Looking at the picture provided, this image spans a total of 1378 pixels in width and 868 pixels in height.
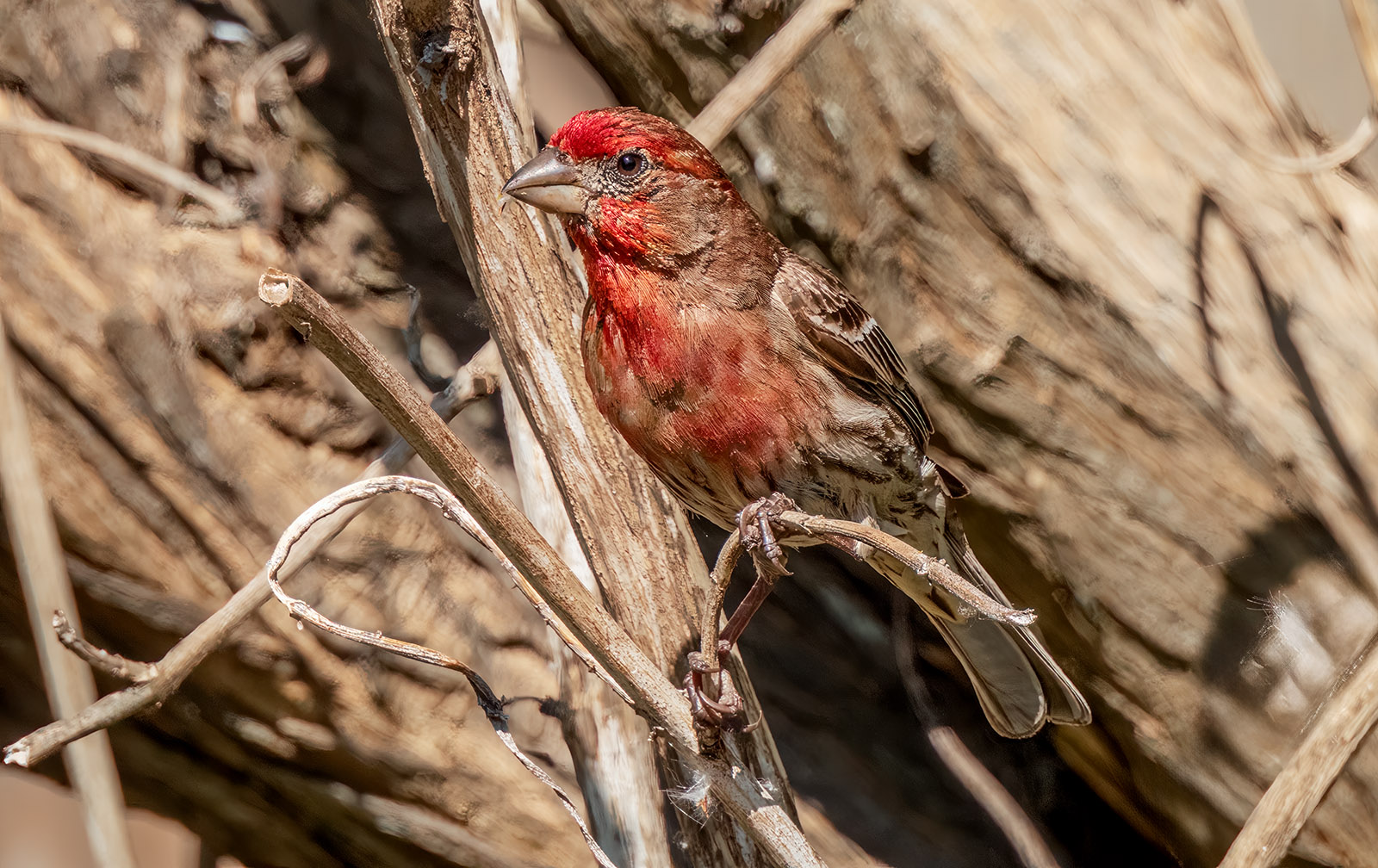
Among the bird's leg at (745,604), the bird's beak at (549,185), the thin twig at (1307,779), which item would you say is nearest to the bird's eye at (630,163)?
the bird's beak at (549,185)

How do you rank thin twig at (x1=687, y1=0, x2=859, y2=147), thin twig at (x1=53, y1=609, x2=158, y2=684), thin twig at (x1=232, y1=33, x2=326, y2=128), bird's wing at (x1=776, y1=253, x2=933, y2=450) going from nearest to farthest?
1. thin twig at (x1=53, y1=609, x2=158, y2=684)
2. thin twig at (x1=687, y1=0, x2=859, y2=147)
3. bird's wing at (x1=776, y1=253, x2=933, y2=450)
4. thin twig at (x1=232, y1=33, x2=326, y2=128)

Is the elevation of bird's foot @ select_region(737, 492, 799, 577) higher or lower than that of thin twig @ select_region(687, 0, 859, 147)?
lower

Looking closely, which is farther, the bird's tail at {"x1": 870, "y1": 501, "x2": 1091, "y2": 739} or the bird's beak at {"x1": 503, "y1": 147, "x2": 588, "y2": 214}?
the bird's tail at {"x1": 870, "y1": 501, "x2": 1091, "y2": 739}

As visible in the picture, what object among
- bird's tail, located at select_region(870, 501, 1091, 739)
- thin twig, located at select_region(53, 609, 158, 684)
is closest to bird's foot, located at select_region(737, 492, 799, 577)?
bird's tail, located at select_region(870, 501, 1091, 739)

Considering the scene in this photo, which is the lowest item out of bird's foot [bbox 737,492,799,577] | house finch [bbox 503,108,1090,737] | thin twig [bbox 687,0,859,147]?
bird's foot [bbox 737,492,799,577]

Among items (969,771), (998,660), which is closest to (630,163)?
(998,660)

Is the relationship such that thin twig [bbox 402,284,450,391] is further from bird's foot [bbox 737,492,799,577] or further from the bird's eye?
bird's foot [bbox 737,492,799,577]

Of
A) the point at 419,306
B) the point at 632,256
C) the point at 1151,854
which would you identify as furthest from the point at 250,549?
the point at 1151,854
